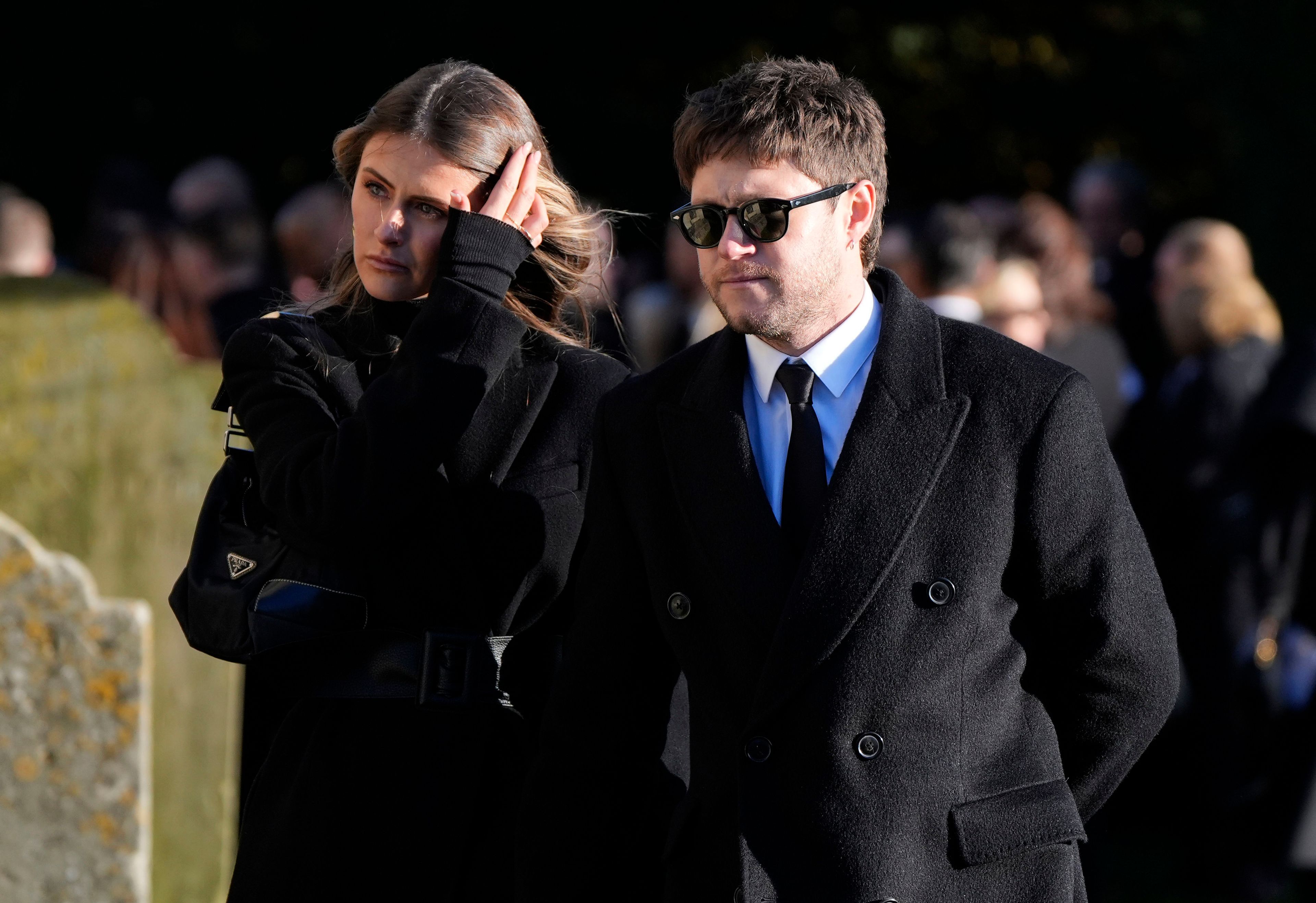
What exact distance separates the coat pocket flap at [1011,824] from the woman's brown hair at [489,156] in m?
1.16

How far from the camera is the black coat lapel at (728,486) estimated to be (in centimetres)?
247

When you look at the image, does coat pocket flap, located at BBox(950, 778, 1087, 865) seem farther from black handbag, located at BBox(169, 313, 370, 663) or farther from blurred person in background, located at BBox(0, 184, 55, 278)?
blurred person in background, located at BBox(0, 184, 55, 278)

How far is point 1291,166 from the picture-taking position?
8.41 m

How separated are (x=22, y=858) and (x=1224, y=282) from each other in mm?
4688

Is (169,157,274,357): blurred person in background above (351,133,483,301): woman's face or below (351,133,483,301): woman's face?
below

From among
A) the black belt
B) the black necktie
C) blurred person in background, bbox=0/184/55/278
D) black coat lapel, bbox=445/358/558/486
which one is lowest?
blurred person in background, bbox=0/184/55/278

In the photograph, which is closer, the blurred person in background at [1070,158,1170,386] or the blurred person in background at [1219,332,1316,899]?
the blurred person in background at [1219,332,1316,899]

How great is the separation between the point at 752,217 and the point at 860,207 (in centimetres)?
21

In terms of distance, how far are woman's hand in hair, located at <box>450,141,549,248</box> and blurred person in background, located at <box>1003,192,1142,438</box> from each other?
11.1 ft

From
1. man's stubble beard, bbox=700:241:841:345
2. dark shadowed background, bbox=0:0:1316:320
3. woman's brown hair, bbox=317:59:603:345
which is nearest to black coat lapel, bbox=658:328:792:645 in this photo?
man's stubble beard, bbox=700:241:841:345

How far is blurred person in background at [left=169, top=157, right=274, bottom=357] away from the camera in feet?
20.0

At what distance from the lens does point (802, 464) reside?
253 centimetres

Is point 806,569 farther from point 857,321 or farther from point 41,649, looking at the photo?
point 41,649

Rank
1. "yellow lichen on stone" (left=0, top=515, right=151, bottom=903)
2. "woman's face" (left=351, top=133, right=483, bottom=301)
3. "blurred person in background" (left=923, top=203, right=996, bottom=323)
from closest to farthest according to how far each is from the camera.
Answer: "woman's face" (left=351, top=133, right=483, bottom=301), "yellow lichen on stone" (left=0, top=515, right=151, bottom=903), "blurred person in background" (left=923, top=203, right=996, bottom=323)
